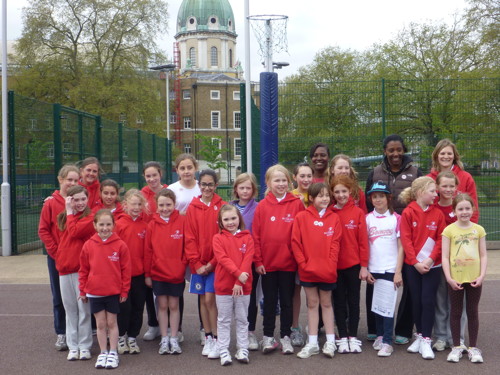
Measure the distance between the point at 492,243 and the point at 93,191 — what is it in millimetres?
8502

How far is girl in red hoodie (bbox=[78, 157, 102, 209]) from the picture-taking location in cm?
580

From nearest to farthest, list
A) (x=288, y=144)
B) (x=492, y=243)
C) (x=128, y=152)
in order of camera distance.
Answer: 1. (x=288, y=144)
2. (x=492, y=243)
3. (x=128, y=152)

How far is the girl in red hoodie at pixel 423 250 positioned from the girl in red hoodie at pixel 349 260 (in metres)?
0.38

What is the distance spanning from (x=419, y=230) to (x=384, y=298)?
0.70 metres

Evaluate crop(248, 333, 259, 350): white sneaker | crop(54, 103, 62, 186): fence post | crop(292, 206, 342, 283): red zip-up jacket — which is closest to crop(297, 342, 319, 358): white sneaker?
crop(248, 333, 259, 350): white sneaker

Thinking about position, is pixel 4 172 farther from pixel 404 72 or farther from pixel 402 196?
pixel 404 72

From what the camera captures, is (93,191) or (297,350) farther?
(93,191)

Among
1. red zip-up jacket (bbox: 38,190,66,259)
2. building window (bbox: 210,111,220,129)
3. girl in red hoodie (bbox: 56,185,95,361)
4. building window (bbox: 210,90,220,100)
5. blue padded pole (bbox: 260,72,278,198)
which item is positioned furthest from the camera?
building window (bbox: 210,90,220,100)

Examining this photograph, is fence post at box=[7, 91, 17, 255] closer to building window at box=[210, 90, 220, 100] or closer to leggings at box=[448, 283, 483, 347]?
leggings at box=[448, 283, 483, 347]

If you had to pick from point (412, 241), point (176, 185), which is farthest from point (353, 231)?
point (176, 185)

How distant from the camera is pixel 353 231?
5.29 metres

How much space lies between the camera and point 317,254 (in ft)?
16.8

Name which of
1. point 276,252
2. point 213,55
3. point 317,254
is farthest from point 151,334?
point 213,55

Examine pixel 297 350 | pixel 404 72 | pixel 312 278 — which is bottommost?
pixel 297 350
